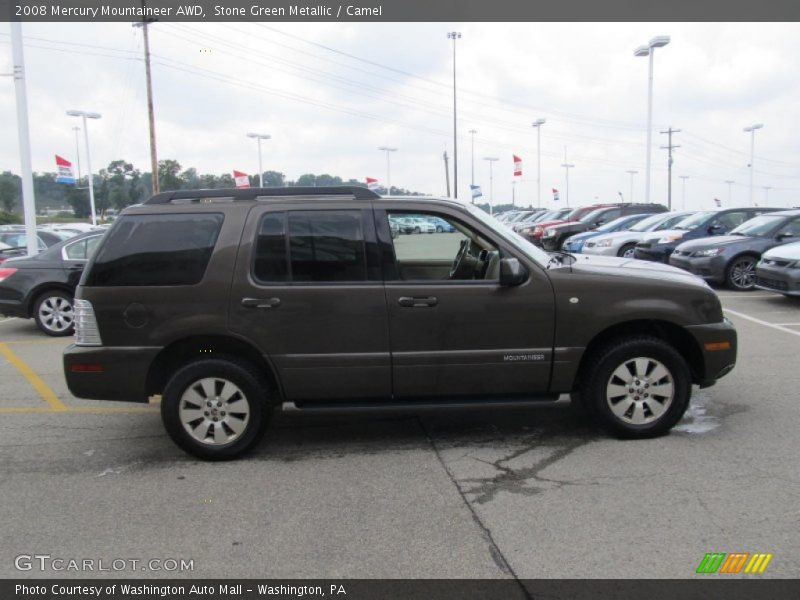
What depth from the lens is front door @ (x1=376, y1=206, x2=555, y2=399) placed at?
4.55m

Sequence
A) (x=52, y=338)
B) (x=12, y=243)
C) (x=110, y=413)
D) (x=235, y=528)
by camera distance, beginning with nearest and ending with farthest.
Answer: (x=235, y=528) → (x=110, y=413) → (x=52, y=338) → (x=12, y=243)

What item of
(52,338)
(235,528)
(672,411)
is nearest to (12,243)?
(52,338)

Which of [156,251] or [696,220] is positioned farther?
[696,220]

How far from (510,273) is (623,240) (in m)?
12.7

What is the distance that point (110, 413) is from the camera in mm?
5895

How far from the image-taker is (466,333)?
4.57m

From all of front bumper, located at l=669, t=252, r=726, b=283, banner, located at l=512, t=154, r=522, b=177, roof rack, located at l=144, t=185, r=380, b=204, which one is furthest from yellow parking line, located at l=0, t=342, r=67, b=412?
banner, located at l=512, t=154, r=522, b=177

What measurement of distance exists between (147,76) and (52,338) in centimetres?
1982

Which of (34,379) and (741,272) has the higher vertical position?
(741,272)

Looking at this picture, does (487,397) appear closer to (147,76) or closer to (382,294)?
(382,294)

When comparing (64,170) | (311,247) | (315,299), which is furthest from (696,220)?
(64,170)

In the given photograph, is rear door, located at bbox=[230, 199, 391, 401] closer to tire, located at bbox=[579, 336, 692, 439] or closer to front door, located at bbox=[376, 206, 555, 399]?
front door, located at bbox=[376, 206, 555, 399]

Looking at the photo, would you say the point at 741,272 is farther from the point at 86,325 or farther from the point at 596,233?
the point at 86,325

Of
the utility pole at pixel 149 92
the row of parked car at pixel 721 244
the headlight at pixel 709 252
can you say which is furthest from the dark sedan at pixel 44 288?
the utility pole at pixel 149 92
